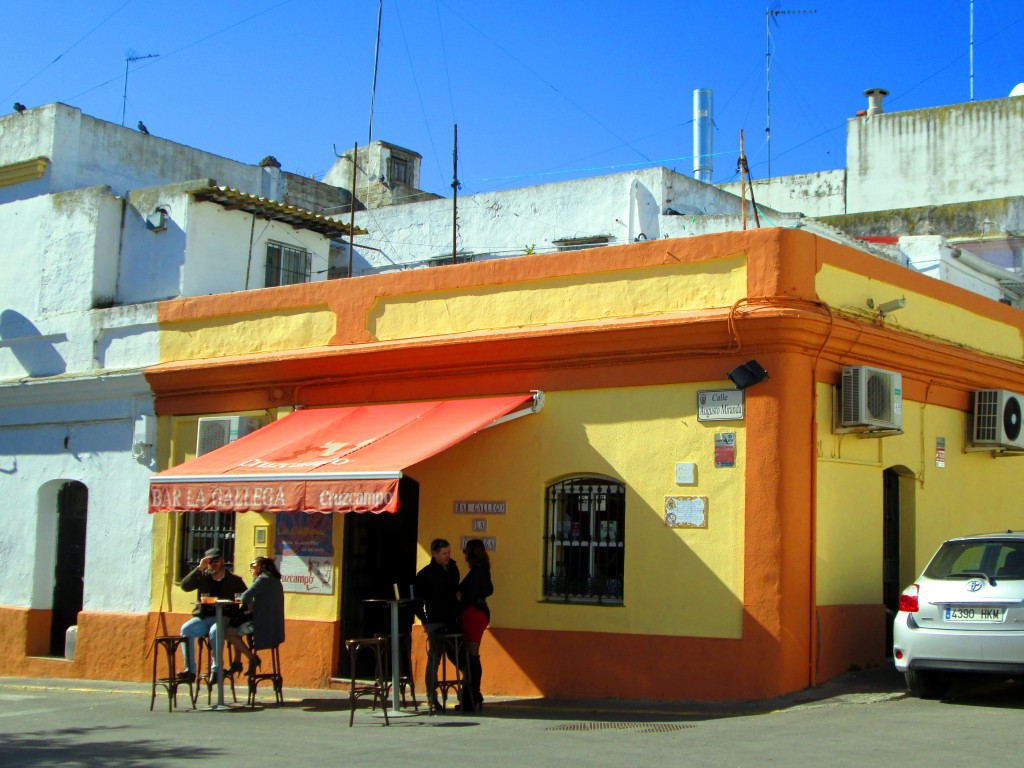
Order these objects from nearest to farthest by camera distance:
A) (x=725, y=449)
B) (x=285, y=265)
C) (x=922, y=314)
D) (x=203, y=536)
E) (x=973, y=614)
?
(x=973, y=614) → (x=725, y=449) → (x=922, y=314) → (x=203, y=536) → (x=285, y=265)

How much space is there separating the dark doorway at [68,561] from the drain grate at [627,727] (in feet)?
29.9

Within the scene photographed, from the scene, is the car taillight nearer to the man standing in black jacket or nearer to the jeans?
the man standing in black jacket

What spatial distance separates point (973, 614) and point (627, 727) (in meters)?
2.90

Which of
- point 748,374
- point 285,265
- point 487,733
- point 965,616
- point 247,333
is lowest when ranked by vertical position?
point 487,733

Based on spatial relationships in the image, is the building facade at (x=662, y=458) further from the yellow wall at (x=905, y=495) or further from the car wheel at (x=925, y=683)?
the car wheel at (x=925, y=683)

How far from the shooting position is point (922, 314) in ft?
42.0

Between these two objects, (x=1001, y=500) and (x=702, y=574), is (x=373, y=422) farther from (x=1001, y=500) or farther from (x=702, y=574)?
(x=1001, y=500)

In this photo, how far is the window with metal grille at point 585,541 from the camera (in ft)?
37.4

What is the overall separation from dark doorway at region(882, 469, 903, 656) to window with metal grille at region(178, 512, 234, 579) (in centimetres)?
744

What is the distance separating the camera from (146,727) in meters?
10.7

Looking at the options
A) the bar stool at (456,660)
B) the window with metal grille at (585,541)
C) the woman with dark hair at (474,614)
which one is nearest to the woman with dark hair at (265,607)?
the bar stool at (456,660)

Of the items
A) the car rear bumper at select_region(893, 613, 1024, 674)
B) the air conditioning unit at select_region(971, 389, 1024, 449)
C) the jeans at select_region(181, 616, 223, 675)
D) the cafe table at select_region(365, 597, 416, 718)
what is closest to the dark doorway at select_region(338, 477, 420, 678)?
the jeans at select_region(181, 616, 223, 675)

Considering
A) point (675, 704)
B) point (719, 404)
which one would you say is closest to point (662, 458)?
point (719, 404)

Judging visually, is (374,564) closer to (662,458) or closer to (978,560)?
(662,458)
